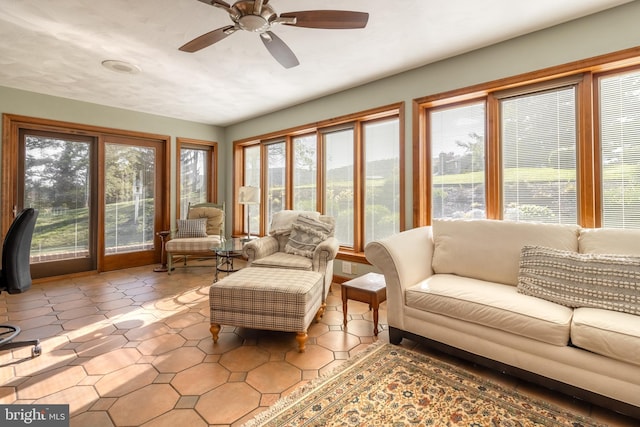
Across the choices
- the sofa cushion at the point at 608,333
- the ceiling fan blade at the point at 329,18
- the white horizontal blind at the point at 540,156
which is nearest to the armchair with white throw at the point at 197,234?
the ceiling fan blade at the point at 329,18

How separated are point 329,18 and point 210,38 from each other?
2.84 feet

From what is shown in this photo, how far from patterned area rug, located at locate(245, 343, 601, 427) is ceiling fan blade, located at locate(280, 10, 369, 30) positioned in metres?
2.15

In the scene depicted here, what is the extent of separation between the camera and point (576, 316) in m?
1.66

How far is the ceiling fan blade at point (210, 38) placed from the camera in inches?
79.7

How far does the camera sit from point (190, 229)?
185 inches

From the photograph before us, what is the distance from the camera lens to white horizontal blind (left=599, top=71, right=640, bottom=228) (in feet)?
7.57

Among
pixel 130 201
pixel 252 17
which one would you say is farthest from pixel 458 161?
pixel 130 201

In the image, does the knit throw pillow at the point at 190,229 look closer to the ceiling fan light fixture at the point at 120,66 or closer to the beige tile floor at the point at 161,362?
the beige tile floor at the point at 161,362

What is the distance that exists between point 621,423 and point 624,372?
0.28m

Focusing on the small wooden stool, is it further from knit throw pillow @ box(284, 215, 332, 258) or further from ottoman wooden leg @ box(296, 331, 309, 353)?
knit throw pillow @ box(284, 215, 332, 258)

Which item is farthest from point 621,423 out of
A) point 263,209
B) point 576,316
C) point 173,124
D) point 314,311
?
point 173,124

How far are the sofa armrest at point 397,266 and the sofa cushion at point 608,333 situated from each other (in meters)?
0.96

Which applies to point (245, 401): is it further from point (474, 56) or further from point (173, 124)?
point (173, 124)

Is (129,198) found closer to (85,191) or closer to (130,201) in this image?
(130,201)
